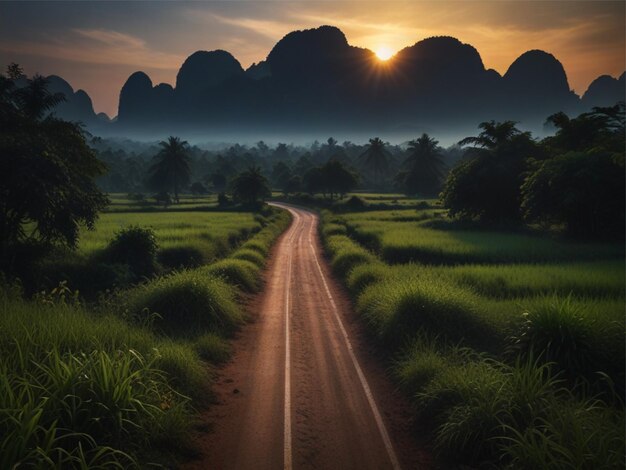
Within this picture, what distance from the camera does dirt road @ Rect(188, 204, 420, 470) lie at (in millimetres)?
6805

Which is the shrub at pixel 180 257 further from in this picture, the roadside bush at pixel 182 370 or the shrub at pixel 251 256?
the roadside bush at pixel 182 370

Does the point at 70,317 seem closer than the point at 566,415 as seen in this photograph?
No

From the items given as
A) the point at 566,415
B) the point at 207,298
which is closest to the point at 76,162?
the point at 207,298

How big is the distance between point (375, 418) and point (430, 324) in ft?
13.6

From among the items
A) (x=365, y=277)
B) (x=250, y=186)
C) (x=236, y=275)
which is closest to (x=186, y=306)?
(x=236, y=275)

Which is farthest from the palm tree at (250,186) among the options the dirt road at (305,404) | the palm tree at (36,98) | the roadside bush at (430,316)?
the roadside bush at (430,316)

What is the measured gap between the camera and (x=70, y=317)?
895cm

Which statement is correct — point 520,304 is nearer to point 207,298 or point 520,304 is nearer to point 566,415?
point 566,415

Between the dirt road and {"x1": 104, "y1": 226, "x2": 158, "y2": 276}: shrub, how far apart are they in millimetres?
8721

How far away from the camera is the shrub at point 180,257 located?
919 inches

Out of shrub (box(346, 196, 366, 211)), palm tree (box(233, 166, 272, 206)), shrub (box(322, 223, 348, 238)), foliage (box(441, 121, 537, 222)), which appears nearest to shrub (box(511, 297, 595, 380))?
shrub (box(322, 223, 348, 238))

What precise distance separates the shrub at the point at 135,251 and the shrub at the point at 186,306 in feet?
22.9

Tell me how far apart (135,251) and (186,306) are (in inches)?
376

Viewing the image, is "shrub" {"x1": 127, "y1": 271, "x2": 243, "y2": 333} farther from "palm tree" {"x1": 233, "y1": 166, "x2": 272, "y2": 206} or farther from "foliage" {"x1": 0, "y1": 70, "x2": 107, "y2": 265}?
"palm tree" {"x1": 233, "y1": 166, "x2": 272, "y2": 206}
